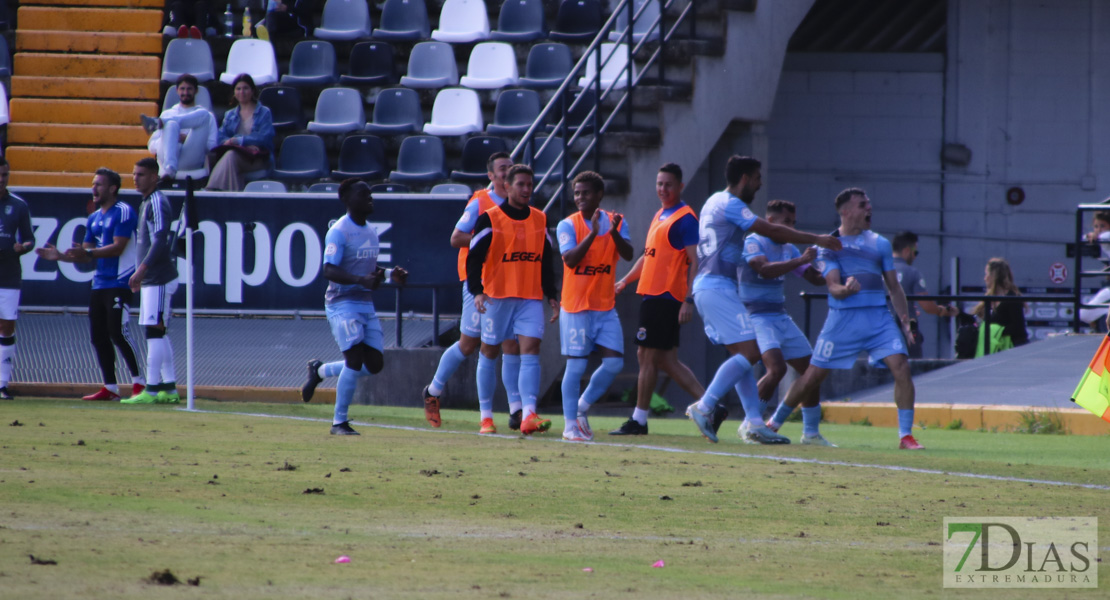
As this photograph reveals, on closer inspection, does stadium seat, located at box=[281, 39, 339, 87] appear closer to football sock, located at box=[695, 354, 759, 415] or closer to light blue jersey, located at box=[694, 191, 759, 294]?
light blue jersey, located at box=[694, 191, 759, 294]

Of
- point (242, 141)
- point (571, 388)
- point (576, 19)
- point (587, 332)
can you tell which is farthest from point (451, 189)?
point (571, 388)

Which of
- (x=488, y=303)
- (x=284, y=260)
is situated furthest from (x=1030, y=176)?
(x=488, y=303)

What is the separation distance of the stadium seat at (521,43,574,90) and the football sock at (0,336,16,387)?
25.8 feet

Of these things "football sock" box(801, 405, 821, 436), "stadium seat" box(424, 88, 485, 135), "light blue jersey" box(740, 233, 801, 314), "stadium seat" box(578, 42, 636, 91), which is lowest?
"football sock" box(801, 405, 821, 436)

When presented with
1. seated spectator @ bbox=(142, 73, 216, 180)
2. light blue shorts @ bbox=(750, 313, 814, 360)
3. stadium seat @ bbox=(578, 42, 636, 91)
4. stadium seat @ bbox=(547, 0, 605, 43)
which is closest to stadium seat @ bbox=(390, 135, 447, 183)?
stadium seat @ bbox=(578, 42, 636, 91)

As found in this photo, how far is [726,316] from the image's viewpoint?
1030 cm

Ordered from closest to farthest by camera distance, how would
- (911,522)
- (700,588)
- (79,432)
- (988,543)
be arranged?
(700,588)
(988,543)
(911,522)
(79,432)

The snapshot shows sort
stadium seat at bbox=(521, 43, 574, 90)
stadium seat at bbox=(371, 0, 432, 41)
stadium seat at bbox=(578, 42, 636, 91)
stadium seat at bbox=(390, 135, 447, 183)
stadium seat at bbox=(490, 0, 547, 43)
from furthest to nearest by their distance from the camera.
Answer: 1. stadium seat at bbox=(371, 0, 432, 41)
2. stadium seat at bbox=(490, 0, 547, 43)
3. stadium seat at bbox=(521, 43, 574, 90)
4. stadium seat at bbox=(578, 42, 636, 91)
5. stadium seat at bbox=(390, 135, 447, 183)

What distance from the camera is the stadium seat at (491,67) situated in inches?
741

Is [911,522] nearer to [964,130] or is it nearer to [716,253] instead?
[716,253]

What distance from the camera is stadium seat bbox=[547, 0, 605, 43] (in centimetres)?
1925

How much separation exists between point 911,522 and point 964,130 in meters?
16.8

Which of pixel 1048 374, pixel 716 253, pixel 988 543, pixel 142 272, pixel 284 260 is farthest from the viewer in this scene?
pixel 284 260

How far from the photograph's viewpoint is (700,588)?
4.78 m
